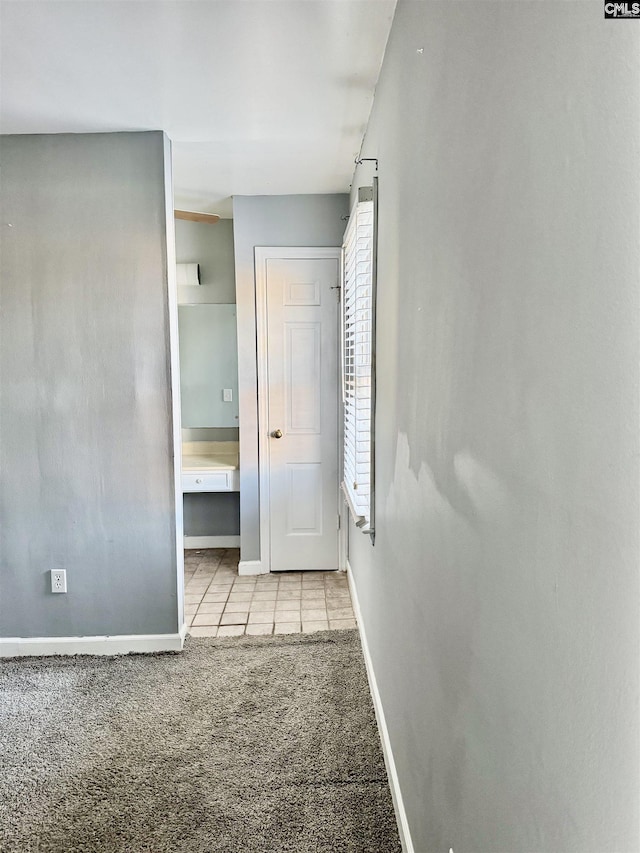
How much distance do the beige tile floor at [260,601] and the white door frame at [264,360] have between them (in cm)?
27

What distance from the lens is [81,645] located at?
2801 millimetres

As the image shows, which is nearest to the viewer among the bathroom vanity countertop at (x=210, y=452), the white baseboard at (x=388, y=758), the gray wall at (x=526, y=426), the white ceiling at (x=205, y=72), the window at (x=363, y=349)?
the gray wall at (x=526, y=426)

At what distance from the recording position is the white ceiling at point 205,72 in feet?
5.59

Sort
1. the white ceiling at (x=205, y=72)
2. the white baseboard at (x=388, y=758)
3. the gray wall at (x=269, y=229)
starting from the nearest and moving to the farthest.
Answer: the white baseboard at (x=388, y=758) < the white ceiling at (x=205, y=72) < the gray wall at (x=269, y=229)

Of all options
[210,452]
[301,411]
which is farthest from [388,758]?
[210,452]

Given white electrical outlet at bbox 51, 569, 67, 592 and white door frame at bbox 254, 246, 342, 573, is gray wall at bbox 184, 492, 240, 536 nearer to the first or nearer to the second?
white door frame at bbox 254, 246, 342, 573

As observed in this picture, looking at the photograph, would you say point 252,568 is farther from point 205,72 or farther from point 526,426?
point 526,426

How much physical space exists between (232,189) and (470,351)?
2976mm

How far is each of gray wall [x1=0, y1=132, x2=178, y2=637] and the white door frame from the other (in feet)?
3.50

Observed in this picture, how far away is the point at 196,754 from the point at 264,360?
234cm

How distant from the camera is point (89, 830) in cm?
174

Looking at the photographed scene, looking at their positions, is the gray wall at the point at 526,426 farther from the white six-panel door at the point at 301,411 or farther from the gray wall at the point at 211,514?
the gray wall at the point at 211,514

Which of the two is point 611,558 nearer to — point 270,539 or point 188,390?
point 270,539

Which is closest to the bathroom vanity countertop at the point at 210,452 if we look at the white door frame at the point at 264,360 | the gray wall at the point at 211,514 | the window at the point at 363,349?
the gray wall at the point at 211,514
